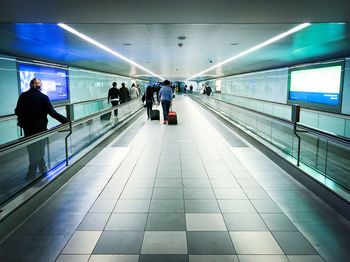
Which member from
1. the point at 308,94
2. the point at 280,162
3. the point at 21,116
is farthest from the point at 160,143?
the point at 308,94

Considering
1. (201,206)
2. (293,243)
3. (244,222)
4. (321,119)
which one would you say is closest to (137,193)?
(201,206)

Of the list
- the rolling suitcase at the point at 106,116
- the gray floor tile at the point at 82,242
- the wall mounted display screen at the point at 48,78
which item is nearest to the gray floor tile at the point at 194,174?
the gray floor tile at the point at 82,242

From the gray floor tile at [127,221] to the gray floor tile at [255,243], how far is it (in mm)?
1030

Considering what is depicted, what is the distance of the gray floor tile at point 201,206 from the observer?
12.9 ft

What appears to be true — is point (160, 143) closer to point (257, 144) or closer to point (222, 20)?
point (257, 144)

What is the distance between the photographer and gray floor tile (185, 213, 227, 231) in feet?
11.3

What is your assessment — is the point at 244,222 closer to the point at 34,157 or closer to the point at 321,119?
the point at 34,157

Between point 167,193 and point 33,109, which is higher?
point 33,109

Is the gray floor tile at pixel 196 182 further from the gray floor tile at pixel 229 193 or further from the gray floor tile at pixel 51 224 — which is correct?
the gray floor tile at pixel 51 224

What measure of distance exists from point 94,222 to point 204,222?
4.15 ft

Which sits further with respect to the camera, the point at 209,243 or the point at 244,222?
the point at 244,222

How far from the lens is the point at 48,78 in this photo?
43.3 ft

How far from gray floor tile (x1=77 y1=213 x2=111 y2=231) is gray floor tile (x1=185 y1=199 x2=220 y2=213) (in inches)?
39.8

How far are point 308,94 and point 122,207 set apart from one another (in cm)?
1249
